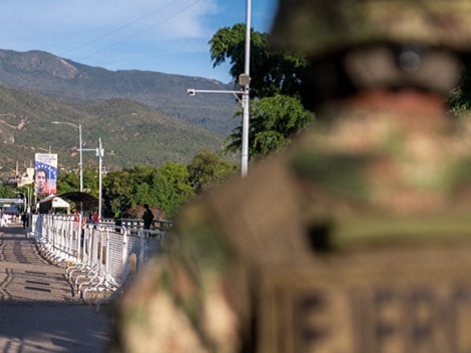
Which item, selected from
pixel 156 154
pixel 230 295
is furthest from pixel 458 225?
pixel 156 154

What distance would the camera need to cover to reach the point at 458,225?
5.42ft

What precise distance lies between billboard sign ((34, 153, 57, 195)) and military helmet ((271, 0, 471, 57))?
71.8 meters

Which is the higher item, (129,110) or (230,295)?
(129,110)

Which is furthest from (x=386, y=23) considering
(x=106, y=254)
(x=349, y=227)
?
(x=106, y=254)

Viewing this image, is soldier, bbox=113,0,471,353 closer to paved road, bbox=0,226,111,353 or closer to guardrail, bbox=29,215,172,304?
paved road, bbox=0,226,111,353

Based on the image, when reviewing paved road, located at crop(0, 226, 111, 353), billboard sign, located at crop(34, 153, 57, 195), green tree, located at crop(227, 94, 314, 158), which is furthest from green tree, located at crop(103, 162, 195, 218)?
paved road, located at crop(0, 226, 111, 353)

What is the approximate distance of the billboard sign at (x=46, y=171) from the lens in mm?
73000

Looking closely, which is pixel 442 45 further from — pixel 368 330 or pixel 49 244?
pixel 49 244

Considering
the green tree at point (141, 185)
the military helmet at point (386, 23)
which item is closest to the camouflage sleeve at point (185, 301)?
the military helmet at point (386, 23)

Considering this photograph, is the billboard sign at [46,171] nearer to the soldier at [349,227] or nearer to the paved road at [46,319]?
the paved road at [46,319]

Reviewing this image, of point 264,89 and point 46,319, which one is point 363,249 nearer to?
point 46,319

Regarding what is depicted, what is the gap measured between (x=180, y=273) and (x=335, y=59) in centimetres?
41

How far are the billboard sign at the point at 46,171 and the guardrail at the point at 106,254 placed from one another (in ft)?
120

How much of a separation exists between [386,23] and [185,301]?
0.52 m
